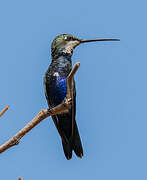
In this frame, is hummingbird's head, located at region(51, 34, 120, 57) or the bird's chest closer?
the bird's chest

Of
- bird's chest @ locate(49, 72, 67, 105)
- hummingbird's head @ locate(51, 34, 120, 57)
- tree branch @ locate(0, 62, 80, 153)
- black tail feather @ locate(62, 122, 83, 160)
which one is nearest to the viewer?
tree branch @ locate(0, 62, 80, 153)

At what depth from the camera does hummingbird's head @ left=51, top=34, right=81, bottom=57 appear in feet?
26.9

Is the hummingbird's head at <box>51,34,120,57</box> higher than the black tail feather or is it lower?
higher

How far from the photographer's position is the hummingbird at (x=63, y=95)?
7.51 m

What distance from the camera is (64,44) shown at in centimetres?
826

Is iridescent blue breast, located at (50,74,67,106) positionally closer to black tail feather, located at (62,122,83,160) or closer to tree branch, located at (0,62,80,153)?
black tail feather, located at (62,122,83,160)

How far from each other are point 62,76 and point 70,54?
0.65 meters

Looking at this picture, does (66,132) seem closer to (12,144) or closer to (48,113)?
(48,113)

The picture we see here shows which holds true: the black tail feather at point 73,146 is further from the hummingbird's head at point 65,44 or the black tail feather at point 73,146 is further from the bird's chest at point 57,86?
the hummingbird's head at point 65,44

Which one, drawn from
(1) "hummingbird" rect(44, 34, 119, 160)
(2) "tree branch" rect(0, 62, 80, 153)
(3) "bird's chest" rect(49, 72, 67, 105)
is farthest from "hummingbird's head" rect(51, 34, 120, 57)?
(2) "tree branch" rect(0, 62, 80, 153)

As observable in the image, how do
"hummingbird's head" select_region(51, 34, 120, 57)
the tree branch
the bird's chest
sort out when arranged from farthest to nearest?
"hummingbird's head" select_region(51, 34, 120, 57), the bird's chest, the tree branch

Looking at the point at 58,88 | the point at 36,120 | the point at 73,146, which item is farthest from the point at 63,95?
the point at 36,120

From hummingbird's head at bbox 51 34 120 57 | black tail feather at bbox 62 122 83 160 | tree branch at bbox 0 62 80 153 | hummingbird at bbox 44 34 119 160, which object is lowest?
tree branch at bbox 0 62 80 153

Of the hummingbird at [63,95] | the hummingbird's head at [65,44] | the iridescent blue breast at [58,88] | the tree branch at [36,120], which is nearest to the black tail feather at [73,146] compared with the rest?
the hummingbird at [63,95]
